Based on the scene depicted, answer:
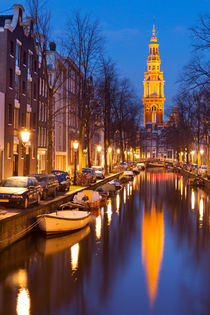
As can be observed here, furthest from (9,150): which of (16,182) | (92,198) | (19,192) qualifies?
(19,192)

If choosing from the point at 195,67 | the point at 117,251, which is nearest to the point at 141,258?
the point at 117,251

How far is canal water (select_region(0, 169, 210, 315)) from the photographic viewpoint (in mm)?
12930

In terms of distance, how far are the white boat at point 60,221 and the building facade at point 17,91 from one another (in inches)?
565

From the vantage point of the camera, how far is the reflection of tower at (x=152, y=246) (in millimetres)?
15430

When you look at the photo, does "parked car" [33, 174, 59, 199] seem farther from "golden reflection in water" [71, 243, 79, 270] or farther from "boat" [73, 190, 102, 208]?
"golden reflection in water" [71, 243, 79, 270]

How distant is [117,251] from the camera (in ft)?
66.0

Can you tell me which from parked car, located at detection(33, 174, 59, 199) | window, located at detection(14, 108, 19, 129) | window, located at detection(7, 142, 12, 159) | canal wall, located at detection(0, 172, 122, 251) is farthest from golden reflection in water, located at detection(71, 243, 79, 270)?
window, located at detection(14, 108, 19, 129)

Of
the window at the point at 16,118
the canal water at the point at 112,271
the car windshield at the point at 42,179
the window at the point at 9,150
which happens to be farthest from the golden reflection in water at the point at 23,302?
the window at the point at 16,118

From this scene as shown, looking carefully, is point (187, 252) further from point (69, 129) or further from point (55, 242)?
point (69, 129)

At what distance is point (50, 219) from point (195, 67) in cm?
1707

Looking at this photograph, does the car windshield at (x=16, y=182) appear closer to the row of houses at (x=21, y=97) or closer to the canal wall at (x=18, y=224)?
the canal wall at (x=18, y=224)

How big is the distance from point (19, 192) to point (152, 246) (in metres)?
7.15

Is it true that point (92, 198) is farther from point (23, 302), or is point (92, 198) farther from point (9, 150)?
point (23, 302)

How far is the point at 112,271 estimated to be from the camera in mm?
16688
